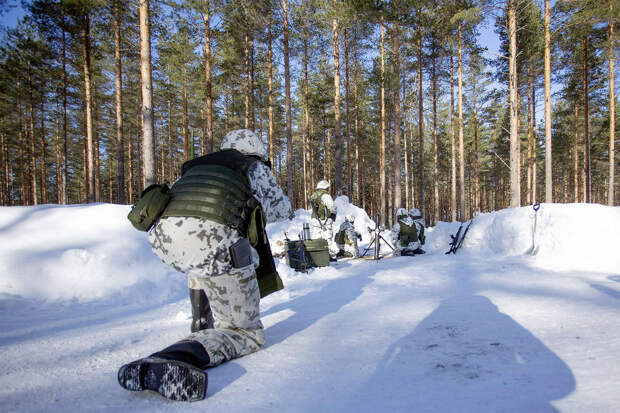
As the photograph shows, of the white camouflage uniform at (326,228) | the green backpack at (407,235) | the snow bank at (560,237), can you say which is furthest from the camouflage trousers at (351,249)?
the snow bank at (560,237)

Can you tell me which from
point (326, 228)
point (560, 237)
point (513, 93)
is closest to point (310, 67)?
point (513, 93)

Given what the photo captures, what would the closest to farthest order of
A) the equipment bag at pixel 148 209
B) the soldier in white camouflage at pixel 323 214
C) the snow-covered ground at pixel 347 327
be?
the snow-covered ground at pixel 347 327 < the equipment bag at pixel 148 209 < the soldier in white camouflage at pixel 323 214

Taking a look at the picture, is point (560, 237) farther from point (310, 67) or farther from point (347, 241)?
point (310, 67)

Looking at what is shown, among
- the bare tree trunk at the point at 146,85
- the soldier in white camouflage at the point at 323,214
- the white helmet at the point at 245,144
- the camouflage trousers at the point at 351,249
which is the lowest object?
the camouflage trousers at the point at 351,249

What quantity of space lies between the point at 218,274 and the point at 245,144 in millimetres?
956

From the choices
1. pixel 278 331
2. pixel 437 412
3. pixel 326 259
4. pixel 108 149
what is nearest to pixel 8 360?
pixel 278 331

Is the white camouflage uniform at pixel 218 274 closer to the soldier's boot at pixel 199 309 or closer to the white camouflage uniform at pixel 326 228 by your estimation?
the soldier's boot at pixel 199 309

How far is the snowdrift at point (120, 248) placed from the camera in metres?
4.19

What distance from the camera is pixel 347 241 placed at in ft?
27.5

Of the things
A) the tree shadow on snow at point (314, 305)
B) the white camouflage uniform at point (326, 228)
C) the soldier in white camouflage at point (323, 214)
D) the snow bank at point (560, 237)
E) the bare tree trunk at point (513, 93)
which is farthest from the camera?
the bare tree trunk at point (513, 93)

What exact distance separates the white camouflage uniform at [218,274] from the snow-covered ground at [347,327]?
0.14m

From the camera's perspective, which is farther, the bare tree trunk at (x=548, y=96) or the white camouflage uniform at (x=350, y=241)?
the bare tree trunk at (x=548, y=96)

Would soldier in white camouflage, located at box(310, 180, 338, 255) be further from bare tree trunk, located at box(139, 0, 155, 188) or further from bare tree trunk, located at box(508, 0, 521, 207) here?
bare tree trunk, located at box(508, 0, 521, 207)

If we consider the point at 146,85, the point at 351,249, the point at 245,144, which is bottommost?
the point at 351,249
